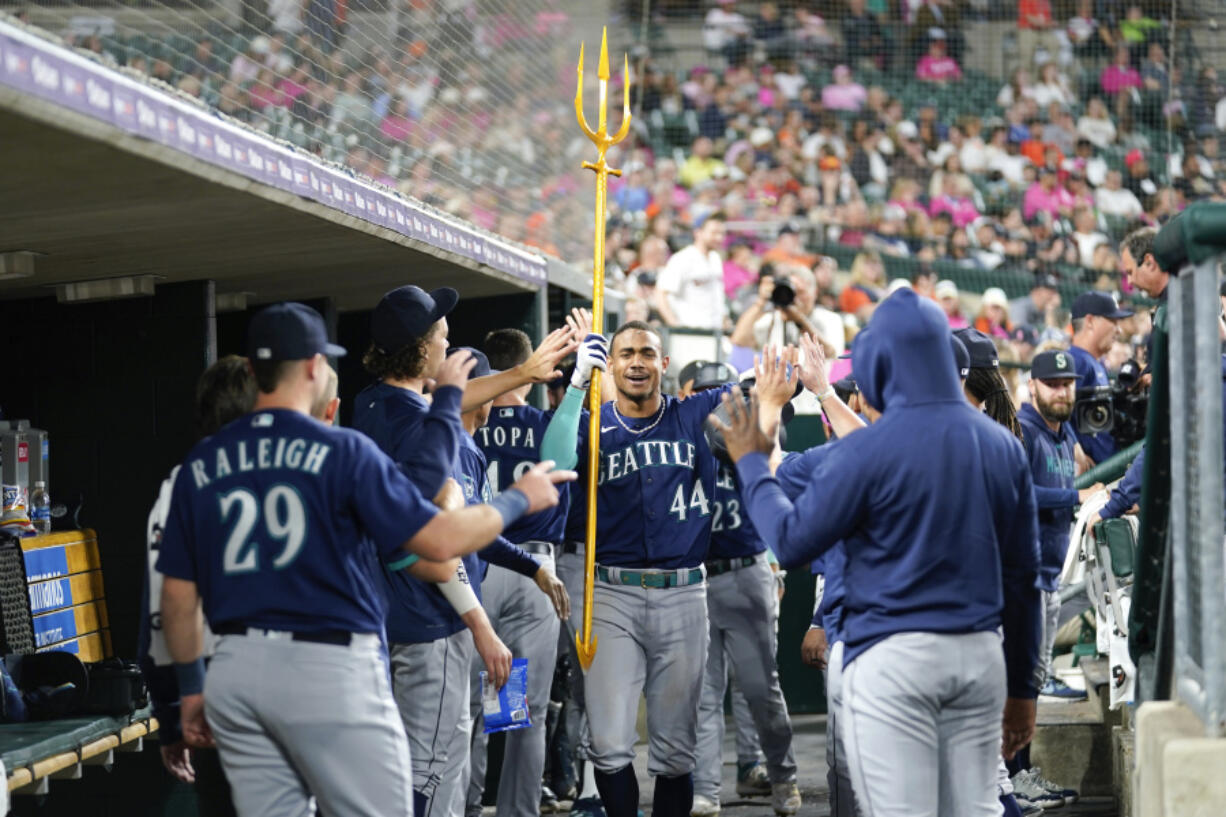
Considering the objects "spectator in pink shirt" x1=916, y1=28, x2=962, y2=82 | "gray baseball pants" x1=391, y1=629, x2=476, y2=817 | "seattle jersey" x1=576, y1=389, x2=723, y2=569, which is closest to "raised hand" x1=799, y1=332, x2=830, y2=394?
"seattle jersey" x1=576, y1=389, x2=723, y2=569

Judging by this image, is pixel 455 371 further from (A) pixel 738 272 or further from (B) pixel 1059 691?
(A) pixel 738 272

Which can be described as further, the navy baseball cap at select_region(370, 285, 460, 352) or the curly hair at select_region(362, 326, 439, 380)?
the curly hair at select_region(362, 326, 439, 380)

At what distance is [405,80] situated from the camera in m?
6.02

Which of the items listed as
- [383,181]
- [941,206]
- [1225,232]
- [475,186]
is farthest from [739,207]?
[1225,232]

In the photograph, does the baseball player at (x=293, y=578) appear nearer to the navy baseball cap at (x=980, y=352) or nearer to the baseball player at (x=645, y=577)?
the baseball player at (x=645, y=577)

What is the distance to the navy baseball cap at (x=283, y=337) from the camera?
337cm

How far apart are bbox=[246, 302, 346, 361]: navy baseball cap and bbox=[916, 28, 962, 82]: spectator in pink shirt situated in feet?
56.2

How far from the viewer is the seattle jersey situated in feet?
18.4

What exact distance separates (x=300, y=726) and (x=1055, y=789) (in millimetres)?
4767

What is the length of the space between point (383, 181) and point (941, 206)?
504 inches

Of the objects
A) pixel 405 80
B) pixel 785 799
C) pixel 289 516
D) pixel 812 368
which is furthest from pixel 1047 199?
pixel 289 516

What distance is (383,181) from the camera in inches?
220

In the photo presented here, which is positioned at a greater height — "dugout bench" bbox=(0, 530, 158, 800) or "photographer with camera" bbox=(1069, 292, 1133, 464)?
"photographer with camera" bbox=(1069, 292, 1133, 464)

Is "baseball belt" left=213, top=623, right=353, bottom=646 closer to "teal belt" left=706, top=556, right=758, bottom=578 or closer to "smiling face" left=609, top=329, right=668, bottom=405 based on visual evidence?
"smiling face" left=609, top=329, right=668, bottom=405
